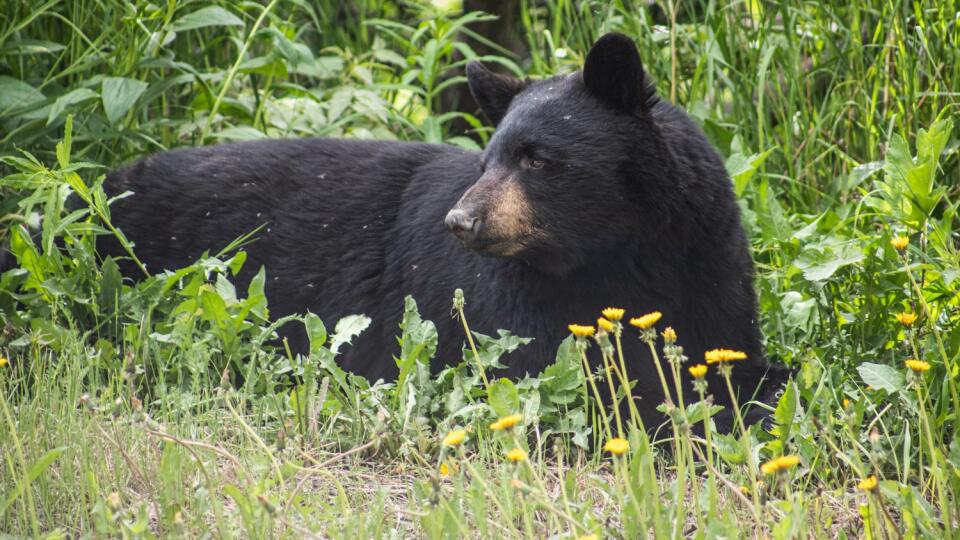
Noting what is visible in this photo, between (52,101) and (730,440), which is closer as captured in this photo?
(730,440)

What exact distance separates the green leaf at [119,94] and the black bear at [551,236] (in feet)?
2.66

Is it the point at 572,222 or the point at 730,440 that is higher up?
the point at 572,222

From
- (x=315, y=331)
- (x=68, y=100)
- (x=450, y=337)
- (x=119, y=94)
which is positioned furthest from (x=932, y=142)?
(x=68, y=100)

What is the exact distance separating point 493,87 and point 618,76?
0.57m

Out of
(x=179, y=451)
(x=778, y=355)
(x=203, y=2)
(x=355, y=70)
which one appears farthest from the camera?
(x=355, y=70)

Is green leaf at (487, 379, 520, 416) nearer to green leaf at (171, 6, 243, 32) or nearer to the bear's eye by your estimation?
the bear's eye

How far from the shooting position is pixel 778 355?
414cm

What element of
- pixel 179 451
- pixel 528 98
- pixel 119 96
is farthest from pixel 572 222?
pixel 119 96

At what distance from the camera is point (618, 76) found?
3619mm

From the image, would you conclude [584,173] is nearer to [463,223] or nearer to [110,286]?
[463,223]

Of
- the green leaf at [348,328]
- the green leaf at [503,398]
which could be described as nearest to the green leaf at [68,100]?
the green leaf at [348,328]

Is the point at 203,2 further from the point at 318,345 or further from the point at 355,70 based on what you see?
the point at 318,345

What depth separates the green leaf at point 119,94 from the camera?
4.53 metres

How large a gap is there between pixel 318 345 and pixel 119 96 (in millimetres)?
1857
